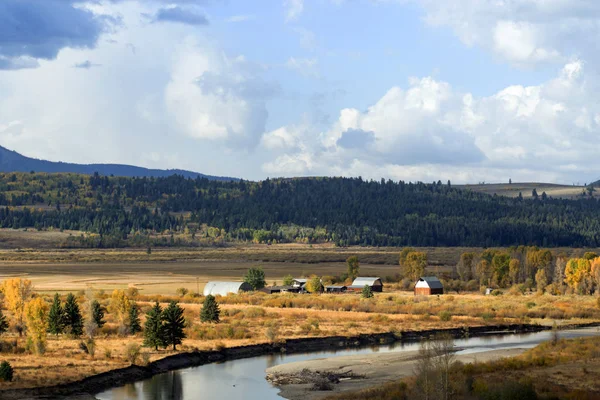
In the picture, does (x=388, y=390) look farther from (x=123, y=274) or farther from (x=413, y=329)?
(x=123, y=274)

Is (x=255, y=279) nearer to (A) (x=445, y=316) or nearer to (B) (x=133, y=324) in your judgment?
(A) (x=445, y=316)

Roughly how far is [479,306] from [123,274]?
249 ft

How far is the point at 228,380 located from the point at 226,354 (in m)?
10.0

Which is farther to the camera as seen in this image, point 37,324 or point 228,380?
point 37,324

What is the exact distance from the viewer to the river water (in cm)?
5153

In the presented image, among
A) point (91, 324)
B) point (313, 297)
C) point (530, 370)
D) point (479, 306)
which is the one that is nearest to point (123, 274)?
point (313, 297)

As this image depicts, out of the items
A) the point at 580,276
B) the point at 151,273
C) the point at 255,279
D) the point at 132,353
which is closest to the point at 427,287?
the point at 580,276

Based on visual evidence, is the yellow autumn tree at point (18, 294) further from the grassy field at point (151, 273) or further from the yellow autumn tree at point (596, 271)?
the yellow autumn tree at point (596, 271)

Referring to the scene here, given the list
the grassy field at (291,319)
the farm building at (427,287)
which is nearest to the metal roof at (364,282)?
the grassy field at (291,319)

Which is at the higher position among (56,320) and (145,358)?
(56,320)

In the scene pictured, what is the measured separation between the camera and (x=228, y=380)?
56594 millimetres

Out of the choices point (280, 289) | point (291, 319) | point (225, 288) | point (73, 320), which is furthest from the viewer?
point (280, 289)

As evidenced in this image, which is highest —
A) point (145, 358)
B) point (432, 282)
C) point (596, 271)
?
point (596, 271)

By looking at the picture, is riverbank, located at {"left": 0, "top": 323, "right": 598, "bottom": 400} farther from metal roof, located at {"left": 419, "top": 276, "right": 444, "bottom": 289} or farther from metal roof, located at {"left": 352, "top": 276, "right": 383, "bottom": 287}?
metal roof, located at {"left": 352, "top": 276, "right": 383, "bottom": 287}
